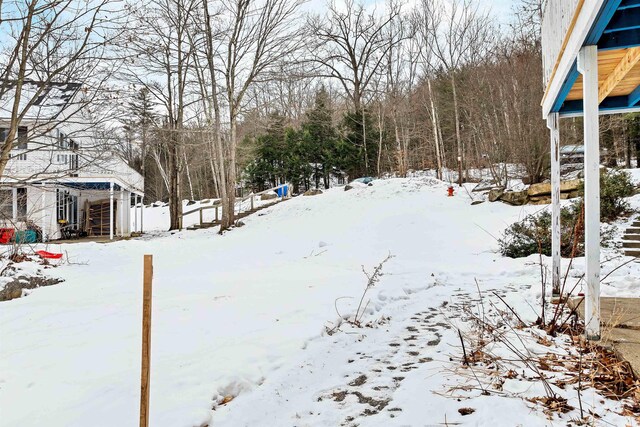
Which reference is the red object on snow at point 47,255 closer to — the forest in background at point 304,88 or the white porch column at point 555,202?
the forest in background at point 304,88

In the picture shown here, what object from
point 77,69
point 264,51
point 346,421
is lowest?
point 346,421

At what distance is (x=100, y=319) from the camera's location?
478 centimetres

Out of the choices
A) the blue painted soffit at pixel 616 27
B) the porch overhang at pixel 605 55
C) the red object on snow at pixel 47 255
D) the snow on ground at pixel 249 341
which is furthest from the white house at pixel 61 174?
the blue painted soffit at pixel 616 27

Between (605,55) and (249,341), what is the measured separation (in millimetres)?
4414

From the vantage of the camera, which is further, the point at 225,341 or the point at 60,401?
the point at 225,341

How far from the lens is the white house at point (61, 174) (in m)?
6.64

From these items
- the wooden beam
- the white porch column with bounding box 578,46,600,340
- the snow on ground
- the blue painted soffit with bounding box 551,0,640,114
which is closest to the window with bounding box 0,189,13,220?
the snow on ground

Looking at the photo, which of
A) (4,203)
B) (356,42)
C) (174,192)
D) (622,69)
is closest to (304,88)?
(356,42)

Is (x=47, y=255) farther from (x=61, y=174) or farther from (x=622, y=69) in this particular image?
(x=622, y=69)

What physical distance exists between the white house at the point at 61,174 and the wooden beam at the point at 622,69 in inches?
279

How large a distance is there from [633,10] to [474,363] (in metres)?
2.99

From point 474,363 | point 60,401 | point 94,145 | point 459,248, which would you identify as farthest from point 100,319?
point 459,248

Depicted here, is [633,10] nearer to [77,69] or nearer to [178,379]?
[178,379]

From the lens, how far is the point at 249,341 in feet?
12.9
